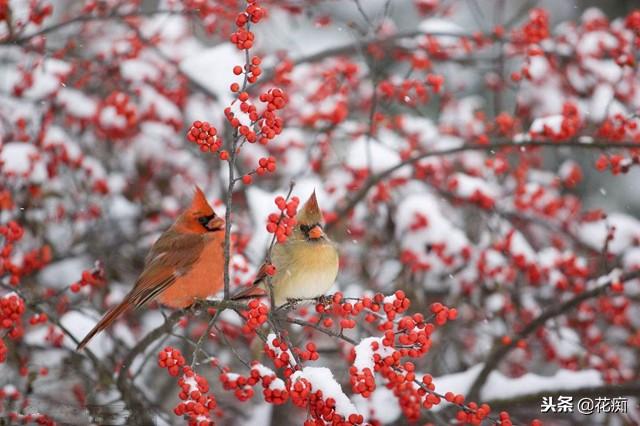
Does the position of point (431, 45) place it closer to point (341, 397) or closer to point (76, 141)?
point (76, 141)

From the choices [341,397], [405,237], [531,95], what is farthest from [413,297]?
[531,95]

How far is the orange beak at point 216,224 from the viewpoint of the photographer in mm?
3791

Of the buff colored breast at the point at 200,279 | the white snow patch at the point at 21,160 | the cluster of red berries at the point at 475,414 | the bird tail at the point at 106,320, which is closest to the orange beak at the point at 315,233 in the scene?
the buff colored breast at the point at 200,279

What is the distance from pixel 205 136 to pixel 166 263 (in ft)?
4.97

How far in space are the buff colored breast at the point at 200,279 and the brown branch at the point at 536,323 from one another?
1466 mm

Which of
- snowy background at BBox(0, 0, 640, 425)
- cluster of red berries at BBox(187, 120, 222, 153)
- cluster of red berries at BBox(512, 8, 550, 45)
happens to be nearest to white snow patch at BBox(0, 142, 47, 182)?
snowy background at BBox(0, 0, 640, 425)

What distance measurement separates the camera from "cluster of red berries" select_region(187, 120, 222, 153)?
7.52 ft

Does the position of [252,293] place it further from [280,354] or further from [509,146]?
[509,146]

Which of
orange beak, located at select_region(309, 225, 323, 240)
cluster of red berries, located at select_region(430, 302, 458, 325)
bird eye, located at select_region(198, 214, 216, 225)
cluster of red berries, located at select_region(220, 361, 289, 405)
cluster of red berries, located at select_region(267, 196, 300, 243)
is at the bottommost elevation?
cluster of red berries, located at select_region(220, 361, 289, 405)

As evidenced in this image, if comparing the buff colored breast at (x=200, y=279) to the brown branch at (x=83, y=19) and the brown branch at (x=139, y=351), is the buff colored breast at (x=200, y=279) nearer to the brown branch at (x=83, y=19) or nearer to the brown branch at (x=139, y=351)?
the brown branch at (x=139, y=351)

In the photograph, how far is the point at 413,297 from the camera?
464cm

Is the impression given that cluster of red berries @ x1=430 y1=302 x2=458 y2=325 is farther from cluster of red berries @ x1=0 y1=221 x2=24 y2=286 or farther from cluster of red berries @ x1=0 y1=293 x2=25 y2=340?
cluster of red berries @ x1=0 y1=221 x2=24 y2=286

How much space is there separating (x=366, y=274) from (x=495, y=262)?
915mm

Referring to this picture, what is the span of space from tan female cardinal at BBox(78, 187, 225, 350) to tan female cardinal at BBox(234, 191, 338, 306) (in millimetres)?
568
